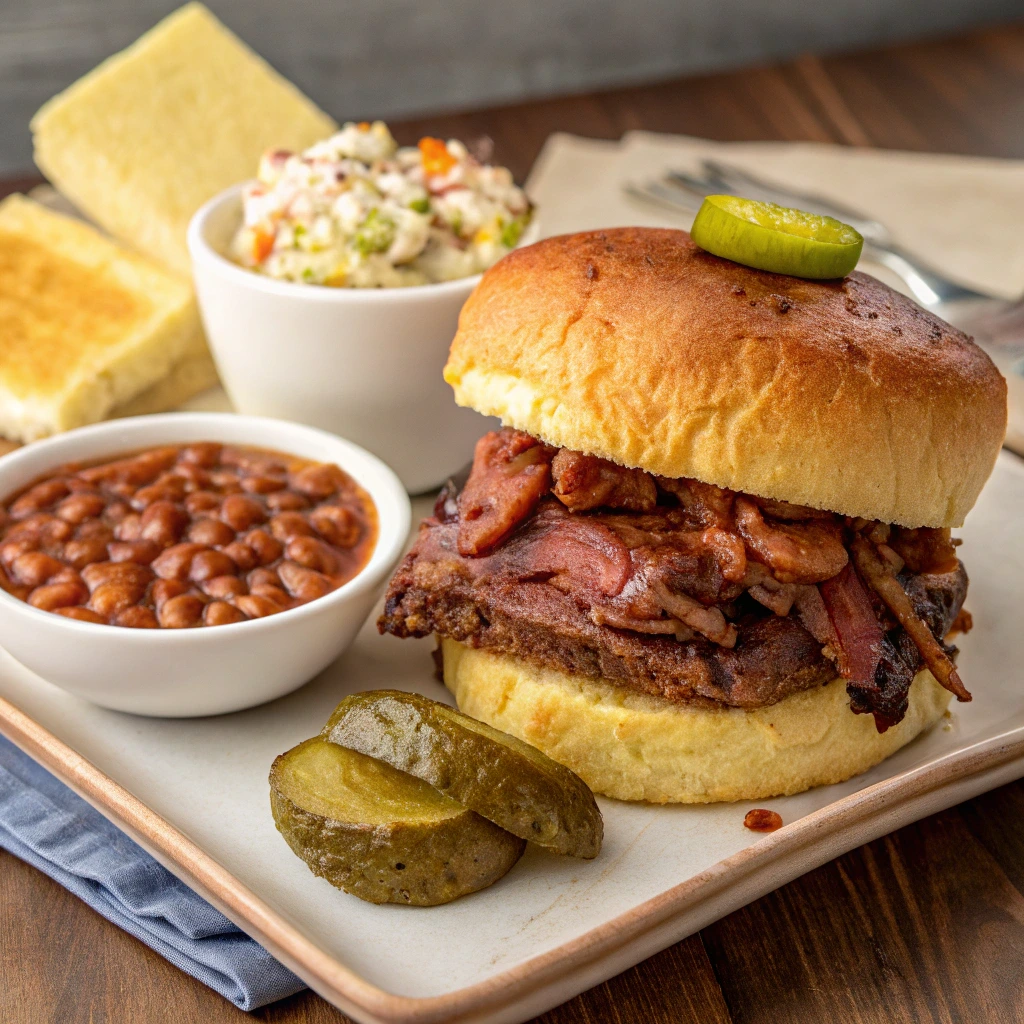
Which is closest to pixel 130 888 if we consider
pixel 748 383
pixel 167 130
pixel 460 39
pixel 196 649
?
pixel 196 649

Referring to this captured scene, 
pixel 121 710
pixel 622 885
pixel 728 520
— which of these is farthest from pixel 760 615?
pixel 121 710

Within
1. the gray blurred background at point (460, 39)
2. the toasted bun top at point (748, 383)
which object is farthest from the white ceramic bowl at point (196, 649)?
the gray blurred background at point (460, 39)

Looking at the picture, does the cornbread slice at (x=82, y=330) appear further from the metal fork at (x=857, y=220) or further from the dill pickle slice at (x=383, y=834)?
the metal fork at (x=857, y=220)

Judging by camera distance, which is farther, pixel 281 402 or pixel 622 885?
pixel 281 402

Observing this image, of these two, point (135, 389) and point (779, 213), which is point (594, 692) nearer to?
point (779, 213)

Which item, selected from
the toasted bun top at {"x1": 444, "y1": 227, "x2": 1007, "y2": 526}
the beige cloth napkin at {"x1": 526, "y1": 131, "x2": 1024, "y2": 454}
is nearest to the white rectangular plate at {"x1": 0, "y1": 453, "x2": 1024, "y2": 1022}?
the toasted bun top at {"x1": 444, "y1": 227, "x2": 1007, "y2": 526}

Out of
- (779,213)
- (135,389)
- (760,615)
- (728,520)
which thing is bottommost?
(135,389)
